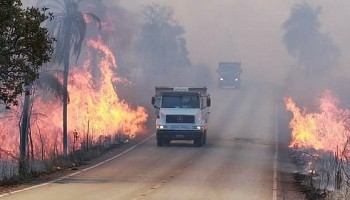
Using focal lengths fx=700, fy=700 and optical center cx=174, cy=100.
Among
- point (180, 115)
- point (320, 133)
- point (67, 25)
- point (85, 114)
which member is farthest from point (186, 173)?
point (85, 114)

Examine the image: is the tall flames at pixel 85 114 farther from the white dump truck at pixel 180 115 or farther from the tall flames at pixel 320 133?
the tall flames at pixel 320 133

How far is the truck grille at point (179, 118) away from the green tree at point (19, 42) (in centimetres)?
1974

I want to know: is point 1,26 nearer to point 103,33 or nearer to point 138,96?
point 103,33

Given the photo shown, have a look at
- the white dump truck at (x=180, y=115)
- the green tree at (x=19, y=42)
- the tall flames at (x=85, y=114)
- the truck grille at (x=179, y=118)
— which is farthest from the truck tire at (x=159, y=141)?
the green tree at (x=19, y=42)

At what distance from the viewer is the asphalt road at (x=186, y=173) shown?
20.5 m

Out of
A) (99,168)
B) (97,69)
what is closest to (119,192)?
(99,168)

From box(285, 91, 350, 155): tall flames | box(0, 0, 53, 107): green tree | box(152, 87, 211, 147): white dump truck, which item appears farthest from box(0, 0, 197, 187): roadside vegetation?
box(285, 91, 350, 155): tall flames

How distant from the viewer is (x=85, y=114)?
49.4 m

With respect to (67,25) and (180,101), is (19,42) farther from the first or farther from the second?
(180,101)

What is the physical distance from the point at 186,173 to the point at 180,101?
12581mm

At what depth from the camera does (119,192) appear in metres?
20.7

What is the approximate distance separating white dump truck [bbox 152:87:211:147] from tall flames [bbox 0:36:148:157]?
5.39 m

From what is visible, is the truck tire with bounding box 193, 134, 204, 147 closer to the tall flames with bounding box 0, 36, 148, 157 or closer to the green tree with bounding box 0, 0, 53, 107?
the tall flames with bounding box 0, 36, 148, 157

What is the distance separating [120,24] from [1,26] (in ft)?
203
